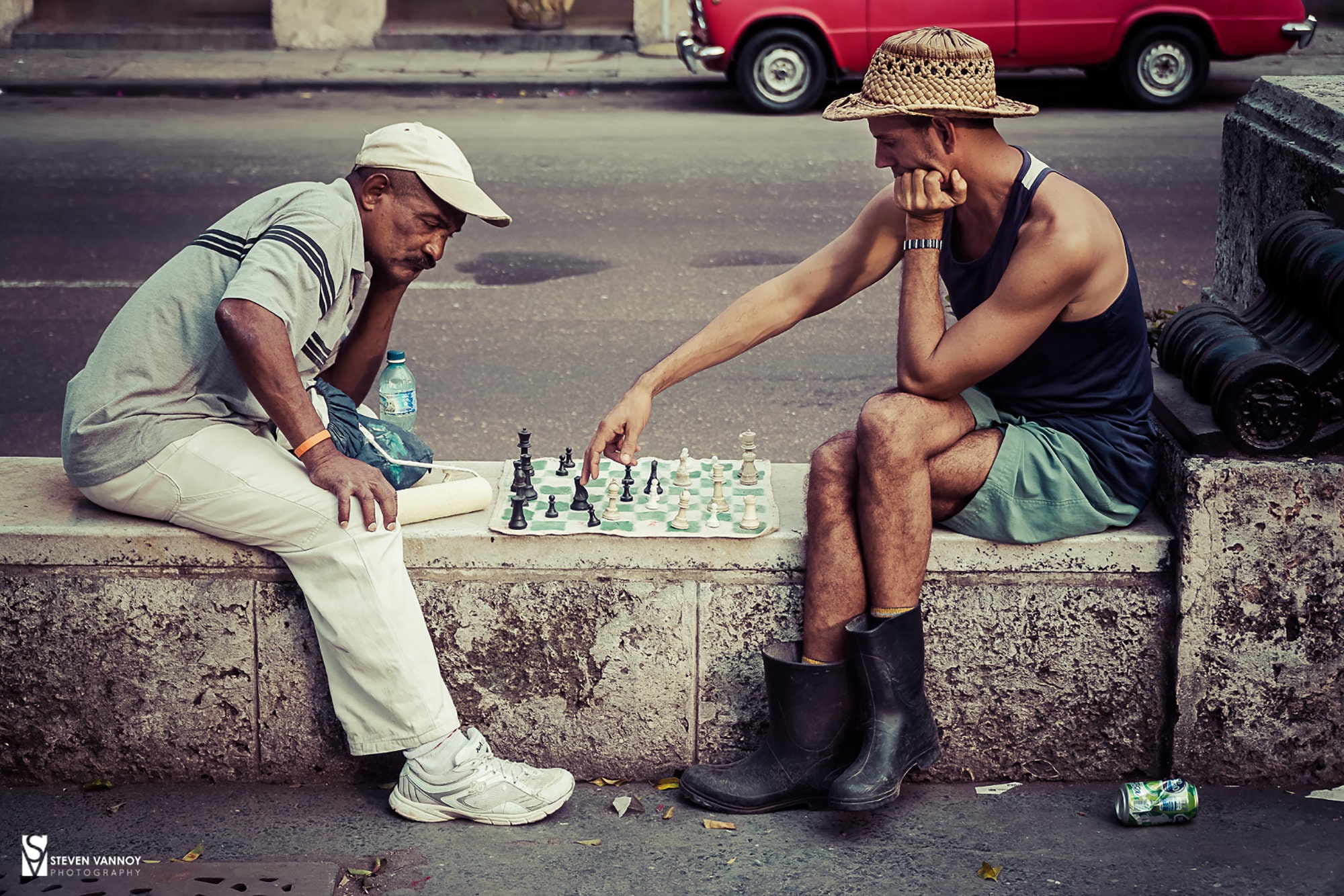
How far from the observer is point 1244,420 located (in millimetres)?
3438

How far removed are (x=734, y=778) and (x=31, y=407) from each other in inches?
160

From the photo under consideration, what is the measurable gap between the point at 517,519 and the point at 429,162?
2.92 feet

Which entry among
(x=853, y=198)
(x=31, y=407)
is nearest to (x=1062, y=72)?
(x=853, y=198)

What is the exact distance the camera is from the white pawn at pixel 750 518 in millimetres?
3584

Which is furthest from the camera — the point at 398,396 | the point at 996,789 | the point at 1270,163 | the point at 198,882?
the point at 398,396

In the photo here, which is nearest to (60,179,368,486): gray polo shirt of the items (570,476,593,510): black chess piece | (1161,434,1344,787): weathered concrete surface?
(570,476,593,510): black chess piece

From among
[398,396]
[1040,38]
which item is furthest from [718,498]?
[1040,38]

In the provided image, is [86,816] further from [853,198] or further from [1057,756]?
[853,198]

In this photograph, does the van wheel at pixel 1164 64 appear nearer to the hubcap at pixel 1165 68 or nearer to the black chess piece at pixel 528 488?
the hubcap at pixel 1165 68

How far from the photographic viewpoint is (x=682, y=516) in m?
3.67

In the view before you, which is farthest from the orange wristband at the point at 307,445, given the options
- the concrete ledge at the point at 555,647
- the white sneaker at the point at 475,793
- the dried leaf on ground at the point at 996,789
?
the dried leaf on ground at the point at 996,789

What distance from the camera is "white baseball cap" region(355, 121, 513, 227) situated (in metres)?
3.59

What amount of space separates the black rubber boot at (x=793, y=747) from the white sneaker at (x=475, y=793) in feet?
1.25

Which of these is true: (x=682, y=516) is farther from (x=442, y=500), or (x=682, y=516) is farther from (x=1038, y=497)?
(x=1038, y=497)
